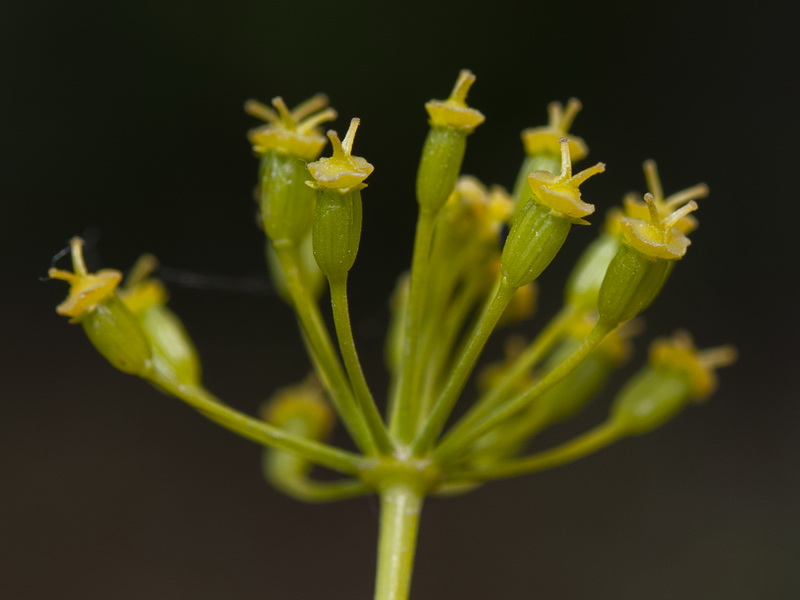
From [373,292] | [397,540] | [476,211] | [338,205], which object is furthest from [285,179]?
[373,292]

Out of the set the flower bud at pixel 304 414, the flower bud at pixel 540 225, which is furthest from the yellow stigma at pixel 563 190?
the flower bud at pixel 304 414

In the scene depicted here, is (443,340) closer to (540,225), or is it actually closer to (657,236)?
(540,225)

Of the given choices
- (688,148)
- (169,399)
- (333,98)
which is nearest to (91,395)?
(169,399)

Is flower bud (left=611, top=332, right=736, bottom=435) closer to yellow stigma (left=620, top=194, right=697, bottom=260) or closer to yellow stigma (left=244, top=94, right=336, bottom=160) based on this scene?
yellow stigma (left=620, top=194, right=697, bottom=260)

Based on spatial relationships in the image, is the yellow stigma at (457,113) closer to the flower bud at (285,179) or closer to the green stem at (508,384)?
the flower bud at (285,179)

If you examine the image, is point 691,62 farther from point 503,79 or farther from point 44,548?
point 44,548
